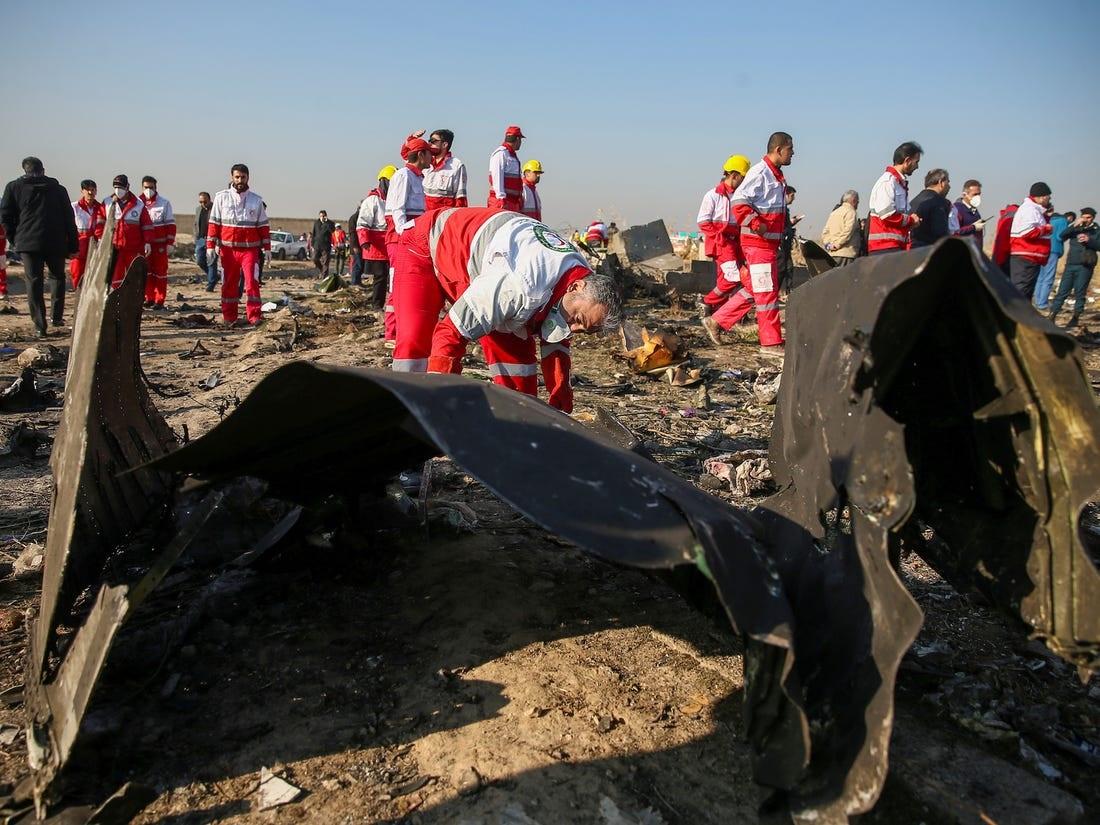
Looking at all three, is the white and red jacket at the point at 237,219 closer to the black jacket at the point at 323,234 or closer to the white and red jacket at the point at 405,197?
the white and red jacket at the point at 405,197

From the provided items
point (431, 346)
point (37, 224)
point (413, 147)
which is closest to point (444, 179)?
point (413, 147)

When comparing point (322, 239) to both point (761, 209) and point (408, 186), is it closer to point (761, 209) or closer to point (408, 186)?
point (408, 186)

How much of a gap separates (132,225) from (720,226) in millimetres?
7988

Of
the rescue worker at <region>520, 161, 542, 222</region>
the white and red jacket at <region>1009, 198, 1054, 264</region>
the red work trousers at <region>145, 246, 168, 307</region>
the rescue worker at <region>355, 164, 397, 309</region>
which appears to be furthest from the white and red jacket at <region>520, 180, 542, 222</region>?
the white and red jacket at <region>1009, 198, 1054, 264</region>

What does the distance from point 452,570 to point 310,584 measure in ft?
1.72

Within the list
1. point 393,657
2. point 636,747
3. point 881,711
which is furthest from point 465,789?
point 881,711

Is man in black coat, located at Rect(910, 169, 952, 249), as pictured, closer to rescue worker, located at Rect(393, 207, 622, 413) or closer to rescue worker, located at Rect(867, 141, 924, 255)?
rescue worker, located at Rect(867, 141, 924, 255)

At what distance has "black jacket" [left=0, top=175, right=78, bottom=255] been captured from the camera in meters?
9.01

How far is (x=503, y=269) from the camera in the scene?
3422mm

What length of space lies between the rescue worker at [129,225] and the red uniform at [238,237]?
146cm

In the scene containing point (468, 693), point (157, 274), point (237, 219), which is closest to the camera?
point (468, 693)

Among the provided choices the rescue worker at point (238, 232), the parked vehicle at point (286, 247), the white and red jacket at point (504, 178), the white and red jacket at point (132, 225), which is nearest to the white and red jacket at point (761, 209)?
the white and red jacket at point (504, 178)

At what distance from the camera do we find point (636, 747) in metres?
2.12

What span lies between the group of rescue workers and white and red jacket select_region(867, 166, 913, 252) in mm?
14
